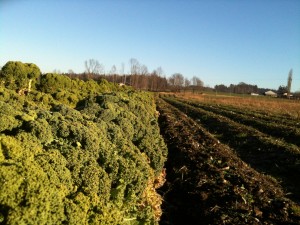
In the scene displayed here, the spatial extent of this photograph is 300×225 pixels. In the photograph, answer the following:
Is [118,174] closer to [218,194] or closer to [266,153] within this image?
[218,194]

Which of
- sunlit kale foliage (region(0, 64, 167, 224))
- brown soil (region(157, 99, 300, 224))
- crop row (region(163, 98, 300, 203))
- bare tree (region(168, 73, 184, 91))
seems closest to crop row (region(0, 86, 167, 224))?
→ sunlit kale foliage (region(0, 64, 167, 224))

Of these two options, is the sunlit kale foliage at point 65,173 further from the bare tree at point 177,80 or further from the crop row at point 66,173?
the bare tree at point 177,80

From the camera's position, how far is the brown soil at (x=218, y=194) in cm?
686

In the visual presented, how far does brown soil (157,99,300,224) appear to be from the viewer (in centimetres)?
Answer: 686

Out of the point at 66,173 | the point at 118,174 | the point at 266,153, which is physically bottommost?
the point at 266,153

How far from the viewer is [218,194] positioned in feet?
25.6

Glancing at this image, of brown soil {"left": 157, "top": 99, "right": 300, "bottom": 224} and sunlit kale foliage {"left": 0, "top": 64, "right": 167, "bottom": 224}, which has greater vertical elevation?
sunlit kale foliage {"left": 0, "top": 64, "right": 167, "bottom": 224}

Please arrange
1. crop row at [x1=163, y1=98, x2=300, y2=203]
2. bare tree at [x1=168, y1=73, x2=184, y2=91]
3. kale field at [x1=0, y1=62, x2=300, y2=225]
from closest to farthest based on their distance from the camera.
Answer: kale field at [x1=0, y1=62, x2=300, y2=225] < crop row at [x1=163, y1=98, x2=300, y2=203] < bare tree at [x1=168, y1=73, x2=184, y2=91]

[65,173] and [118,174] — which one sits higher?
[65,173]

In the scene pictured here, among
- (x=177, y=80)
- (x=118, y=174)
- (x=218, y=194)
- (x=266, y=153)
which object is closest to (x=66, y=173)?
(x=118, y=174)

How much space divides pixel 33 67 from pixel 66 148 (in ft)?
37.6

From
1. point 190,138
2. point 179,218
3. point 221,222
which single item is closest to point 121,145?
point 179,218

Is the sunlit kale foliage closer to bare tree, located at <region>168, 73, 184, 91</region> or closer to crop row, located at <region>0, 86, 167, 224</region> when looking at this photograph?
crop row, located at <region>0, 86, 167, 224</region>

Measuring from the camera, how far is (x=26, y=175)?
3.80 meters
